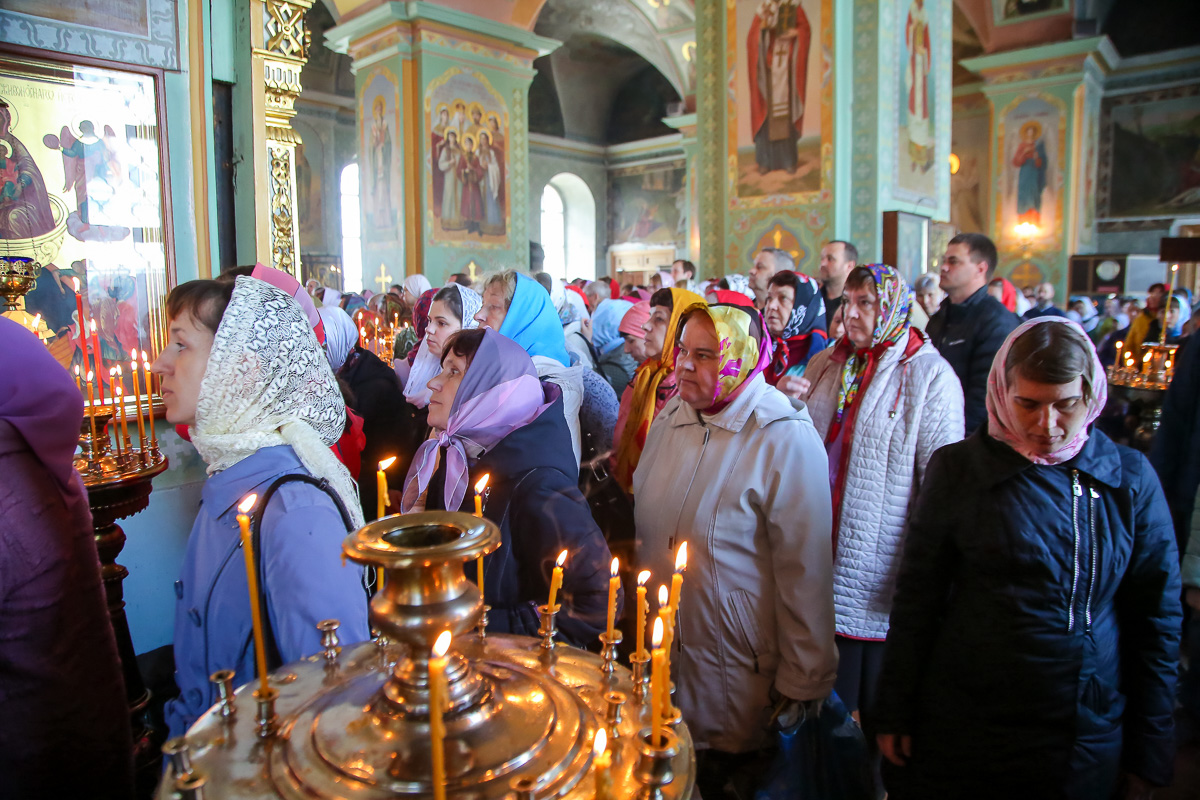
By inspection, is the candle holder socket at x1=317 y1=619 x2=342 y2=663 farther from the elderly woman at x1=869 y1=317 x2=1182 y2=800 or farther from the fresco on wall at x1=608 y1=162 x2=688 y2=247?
the fresco on wall at x1=608 y1=162 x2=688 y2=247

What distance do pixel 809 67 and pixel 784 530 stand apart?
26.0 feet

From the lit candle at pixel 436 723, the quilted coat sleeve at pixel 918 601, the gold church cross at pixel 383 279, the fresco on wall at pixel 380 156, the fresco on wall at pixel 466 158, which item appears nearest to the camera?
the lit candle at pixel 436 723

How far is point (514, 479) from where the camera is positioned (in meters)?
1.95

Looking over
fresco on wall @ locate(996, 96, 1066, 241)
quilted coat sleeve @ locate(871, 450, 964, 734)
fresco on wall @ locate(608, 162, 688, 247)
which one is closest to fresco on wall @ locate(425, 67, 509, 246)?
quilted coat sleeve @ locate(871, 450, 964, 734)

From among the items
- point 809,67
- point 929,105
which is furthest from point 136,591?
point 929,105

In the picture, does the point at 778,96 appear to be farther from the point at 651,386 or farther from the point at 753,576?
the point at 753,576

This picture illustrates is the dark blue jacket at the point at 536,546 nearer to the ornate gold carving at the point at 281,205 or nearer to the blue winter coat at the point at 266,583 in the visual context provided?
the blue winter coat at the point at 266,583

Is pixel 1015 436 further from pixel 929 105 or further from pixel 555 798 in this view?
pixel 929 105

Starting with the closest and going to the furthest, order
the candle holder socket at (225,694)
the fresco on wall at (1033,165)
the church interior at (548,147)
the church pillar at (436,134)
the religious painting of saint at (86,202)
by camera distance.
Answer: the candle holder socket at (225,694) < the religious painting of saint at (86,202) < the church interior at (548,147) < the church pillar at (436,134) < the fresco on wall at (1033,165)

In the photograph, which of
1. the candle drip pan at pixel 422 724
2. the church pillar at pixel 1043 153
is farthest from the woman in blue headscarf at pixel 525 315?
the church pillar at pixel 1043 153

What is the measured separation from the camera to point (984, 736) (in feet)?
5.95

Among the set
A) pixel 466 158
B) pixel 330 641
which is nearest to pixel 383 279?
pixel 466 158

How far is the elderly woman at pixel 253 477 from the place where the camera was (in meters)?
1.41

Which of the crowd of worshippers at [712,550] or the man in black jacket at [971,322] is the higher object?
the man in black jacket at [971,322]
